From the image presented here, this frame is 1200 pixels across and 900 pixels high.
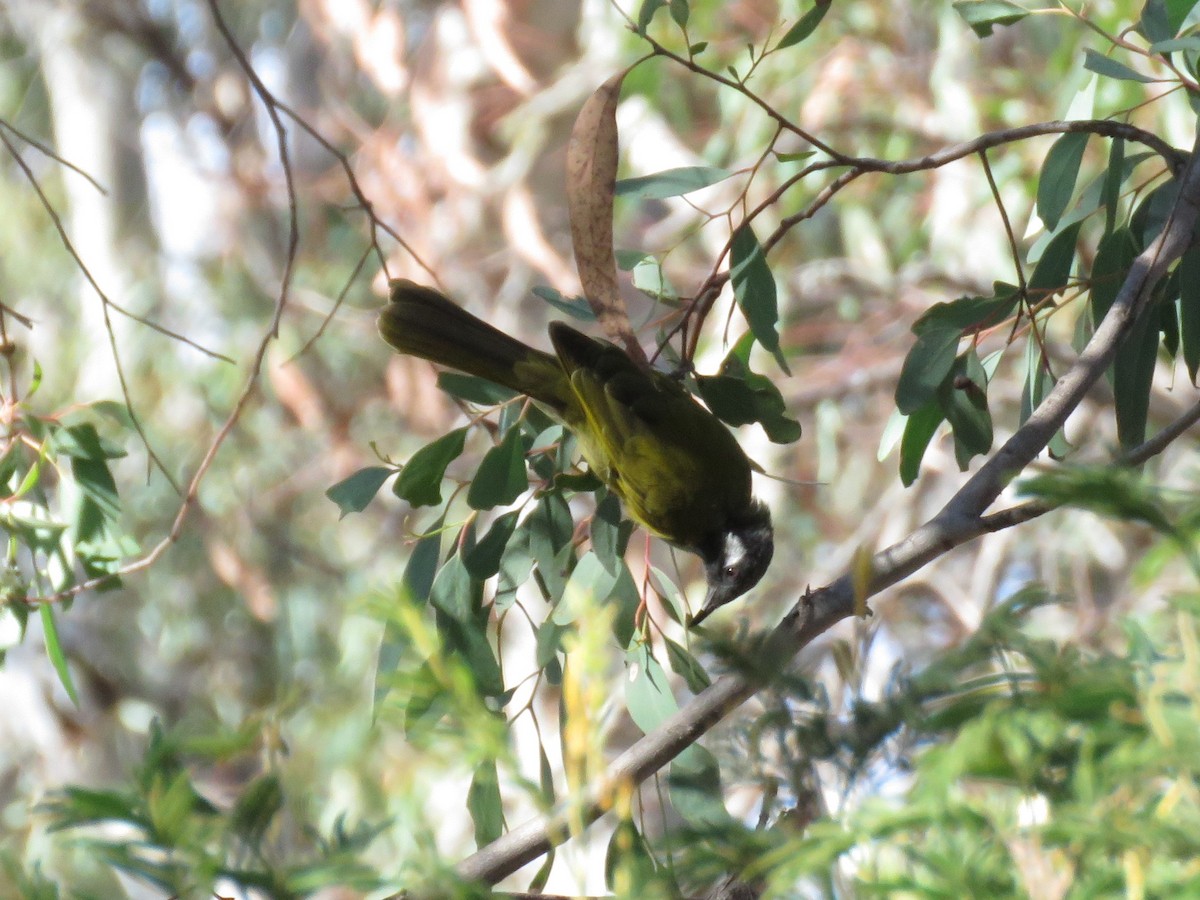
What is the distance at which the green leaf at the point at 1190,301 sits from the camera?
5.51 feet

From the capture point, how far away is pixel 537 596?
495cm

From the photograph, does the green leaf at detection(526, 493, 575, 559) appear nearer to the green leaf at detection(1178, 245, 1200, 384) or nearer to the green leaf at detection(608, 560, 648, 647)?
the green leaf at detection(608, 560, 648, 647)

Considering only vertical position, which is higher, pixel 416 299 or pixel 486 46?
pixel 486 46

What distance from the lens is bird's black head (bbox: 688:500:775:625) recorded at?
261cm

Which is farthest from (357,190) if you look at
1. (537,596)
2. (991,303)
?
(537,596)

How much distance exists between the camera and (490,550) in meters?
1.87

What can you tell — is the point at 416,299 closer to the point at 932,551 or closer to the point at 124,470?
the point at 932,551

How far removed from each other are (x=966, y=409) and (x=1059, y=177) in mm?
353

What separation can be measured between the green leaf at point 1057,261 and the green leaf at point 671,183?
49cm

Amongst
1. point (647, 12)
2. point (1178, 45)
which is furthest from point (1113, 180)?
point (647, 12)

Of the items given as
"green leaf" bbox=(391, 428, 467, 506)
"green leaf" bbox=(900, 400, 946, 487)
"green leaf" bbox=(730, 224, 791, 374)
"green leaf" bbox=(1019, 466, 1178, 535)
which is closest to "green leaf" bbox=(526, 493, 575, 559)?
"green leaf" bbox=(391, 428, 467, 506)

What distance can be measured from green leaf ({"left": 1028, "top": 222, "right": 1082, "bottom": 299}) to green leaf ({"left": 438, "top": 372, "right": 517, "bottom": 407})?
820mm

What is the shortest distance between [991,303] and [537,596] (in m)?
3.32

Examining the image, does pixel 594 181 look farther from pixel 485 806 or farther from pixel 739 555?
pixel 739 555
